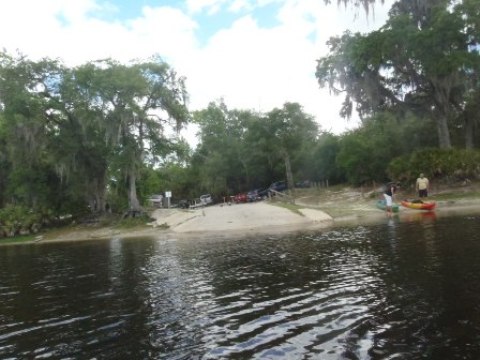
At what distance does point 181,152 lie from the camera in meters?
41.9

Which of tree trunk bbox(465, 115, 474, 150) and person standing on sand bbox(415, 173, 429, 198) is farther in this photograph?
tree trunk bbox(465, 115, 474, 150)

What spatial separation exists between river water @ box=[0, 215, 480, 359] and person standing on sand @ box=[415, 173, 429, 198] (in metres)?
14.1

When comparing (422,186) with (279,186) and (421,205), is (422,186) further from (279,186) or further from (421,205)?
(279,186)

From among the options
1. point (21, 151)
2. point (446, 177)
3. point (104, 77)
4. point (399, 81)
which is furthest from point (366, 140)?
point (21, 151)

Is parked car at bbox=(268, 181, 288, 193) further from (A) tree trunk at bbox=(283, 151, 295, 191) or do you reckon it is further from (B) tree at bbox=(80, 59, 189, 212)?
(B) tree at bbox=(80, 59, 189, 212)

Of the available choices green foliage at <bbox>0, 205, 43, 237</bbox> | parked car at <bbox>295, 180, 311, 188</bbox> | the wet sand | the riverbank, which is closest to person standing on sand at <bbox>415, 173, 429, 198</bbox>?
the riverbank

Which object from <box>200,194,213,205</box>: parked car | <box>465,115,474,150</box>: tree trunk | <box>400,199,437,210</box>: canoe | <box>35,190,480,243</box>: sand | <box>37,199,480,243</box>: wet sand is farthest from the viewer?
<box>200,194,213,205</box>: parked car

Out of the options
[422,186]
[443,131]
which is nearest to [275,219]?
[422,186]

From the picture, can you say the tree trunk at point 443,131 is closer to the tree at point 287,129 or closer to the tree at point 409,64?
the tree at point 409,64

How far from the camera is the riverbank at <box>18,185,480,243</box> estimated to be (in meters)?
25.2

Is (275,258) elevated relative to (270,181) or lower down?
lower down

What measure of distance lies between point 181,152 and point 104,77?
9.31 m

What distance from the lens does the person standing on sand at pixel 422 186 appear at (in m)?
30.2

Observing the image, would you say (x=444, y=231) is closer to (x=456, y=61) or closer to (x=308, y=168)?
(x=456, y=61)
